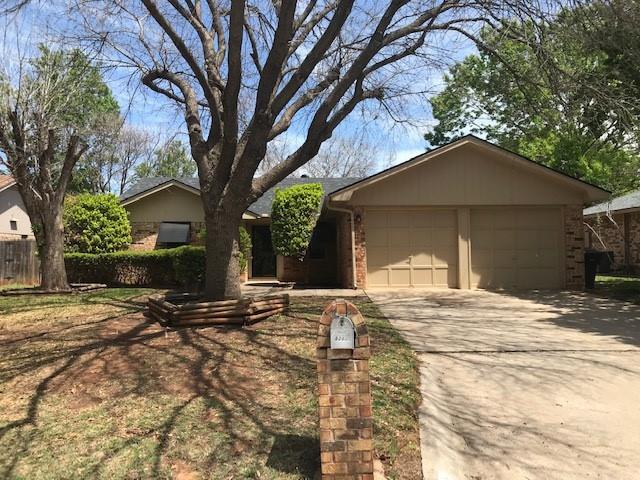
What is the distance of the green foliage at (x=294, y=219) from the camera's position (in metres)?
15.7

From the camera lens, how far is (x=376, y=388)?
510cm

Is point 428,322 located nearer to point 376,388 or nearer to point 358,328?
point 376,388

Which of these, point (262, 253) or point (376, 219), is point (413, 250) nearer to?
point (376, 219)

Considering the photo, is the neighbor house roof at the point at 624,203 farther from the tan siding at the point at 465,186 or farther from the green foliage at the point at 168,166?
the green foliage at the point at 168,166

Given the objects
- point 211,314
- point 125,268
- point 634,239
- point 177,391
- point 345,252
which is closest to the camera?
point 177,391

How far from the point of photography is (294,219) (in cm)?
1577

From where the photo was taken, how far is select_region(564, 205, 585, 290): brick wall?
14.6m

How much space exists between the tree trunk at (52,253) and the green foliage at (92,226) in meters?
3.12

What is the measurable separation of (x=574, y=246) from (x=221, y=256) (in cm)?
1062

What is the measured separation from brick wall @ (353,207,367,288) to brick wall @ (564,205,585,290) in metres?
5.69

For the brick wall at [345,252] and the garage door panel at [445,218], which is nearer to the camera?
the garage door panel at [445,218]

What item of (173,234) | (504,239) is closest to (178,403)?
(504,239)

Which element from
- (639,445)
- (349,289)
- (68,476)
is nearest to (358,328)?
(68,476)

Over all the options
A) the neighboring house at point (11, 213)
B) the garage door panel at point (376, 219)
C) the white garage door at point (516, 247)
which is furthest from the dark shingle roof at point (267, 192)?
the neighboring house at point (11, 213)
